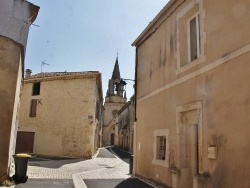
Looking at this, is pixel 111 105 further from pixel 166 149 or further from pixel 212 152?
pixel 212 152

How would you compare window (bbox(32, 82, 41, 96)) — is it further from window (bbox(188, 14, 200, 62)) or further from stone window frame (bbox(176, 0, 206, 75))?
window (bbox(188, 14, 200, 62))

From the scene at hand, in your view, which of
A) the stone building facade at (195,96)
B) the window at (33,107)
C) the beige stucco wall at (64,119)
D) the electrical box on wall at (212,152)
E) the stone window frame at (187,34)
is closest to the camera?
the stone building facade at (195,96)

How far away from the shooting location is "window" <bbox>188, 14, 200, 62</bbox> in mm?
8180

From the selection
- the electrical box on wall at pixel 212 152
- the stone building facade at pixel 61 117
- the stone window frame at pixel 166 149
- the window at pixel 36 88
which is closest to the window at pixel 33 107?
the stone building facade at pixel 61 117

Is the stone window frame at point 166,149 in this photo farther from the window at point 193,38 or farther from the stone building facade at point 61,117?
the stone building facade at point 61,117

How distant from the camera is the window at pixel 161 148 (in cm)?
976

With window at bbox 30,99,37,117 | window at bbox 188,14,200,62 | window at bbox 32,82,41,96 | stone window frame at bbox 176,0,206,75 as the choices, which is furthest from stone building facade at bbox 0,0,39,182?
window at bbox 32,82,41,96

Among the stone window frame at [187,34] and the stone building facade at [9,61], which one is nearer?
the stone window frame at [187,34]

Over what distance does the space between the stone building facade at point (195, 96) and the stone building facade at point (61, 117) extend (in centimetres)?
1025

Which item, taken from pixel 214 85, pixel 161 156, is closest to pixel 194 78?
pixel 214 85

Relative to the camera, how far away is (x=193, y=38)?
27.6 feet

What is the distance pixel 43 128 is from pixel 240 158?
18982mm

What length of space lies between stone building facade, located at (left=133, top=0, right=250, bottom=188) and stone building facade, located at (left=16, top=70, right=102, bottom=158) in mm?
10248

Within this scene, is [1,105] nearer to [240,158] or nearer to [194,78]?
[194,78]
